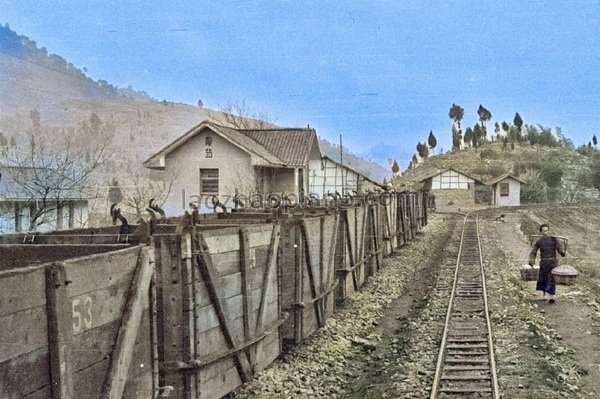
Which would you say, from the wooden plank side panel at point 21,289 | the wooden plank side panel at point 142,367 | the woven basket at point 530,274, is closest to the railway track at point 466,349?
the woven basket at point 530,274

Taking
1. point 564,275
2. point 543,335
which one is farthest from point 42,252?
point 564,275

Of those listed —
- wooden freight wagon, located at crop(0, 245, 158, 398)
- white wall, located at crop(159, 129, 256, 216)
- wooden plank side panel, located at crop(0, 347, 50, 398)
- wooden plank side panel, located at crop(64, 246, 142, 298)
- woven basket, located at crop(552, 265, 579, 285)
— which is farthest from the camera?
white wall, located at crop(159, 129, 256, 216)

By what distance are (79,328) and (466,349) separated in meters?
8.02

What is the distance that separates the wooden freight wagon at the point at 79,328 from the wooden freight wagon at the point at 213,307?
0.83 m

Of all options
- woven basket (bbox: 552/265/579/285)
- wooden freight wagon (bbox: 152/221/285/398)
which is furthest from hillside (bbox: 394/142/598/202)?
wooden freight wagon (bbox: 152/221/285/398)

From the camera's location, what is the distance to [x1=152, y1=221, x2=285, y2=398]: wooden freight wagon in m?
6.64

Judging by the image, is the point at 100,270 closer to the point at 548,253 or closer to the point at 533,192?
the point at 548,253

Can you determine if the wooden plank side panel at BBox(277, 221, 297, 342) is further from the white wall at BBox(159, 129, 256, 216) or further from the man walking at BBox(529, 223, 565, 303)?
the white wall at BBox(159, 129, 256, 216)

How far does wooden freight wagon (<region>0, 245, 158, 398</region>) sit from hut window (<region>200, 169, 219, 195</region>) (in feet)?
93.6

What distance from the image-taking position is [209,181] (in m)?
34.6

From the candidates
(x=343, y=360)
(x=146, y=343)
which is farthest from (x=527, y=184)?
(x=146, y=343)

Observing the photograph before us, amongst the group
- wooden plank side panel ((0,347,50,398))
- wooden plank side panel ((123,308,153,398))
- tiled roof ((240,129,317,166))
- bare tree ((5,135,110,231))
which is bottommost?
wooden plank side panel ((123,308,153,398))

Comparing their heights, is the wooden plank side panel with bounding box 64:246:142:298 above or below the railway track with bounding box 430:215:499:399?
above

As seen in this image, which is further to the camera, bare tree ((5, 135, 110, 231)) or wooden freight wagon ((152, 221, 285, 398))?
bare tree ((5, 135, 110, 231))
